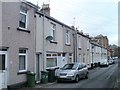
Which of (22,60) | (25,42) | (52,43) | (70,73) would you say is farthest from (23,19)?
(52,43)

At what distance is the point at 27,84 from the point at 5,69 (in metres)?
3.04

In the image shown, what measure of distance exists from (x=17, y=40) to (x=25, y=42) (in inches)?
49.4

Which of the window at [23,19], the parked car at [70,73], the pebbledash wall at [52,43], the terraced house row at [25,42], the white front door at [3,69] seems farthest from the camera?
the pebbledash wall at [52,43]

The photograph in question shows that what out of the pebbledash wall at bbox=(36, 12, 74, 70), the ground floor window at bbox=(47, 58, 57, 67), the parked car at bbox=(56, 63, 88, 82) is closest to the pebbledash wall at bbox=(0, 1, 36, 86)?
the pebbledash wall at bbox=(36, 12, 74, 70)

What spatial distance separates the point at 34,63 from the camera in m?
20.5

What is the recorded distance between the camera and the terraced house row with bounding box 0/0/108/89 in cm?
1627

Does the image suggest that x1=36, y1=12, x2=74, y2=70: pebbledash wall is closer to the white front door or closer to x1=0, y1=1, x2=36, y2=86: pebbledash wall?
x1=0, y1=1, x2=36, y2=86: pebbledash wall

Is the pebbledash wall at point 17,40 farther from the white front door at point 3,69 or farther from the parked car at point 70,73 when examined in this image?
the parked car at point 70,73

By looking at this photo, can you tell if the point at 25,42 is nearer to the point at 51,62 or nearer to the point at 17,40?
the point at 17,40

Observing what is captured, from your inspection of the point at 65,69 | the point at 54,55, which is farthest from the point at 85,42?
the point at 65,69

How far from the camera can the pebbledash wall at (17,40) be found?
16391 mm

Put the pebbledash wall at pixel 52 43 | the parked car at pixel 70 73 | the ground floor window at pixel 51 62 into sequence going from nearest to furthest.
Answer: the parked car at pixel 70 73, the pebbledash wall at pixel 52 43, the ground floor window at pixel 51 62

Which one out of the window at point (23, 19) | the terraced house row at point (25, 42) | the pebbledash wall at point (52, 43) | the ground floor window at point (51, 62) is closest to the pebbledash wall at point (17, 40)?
the terraced house row at point (25, 42)

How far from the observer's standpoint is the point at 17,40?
17656mm
